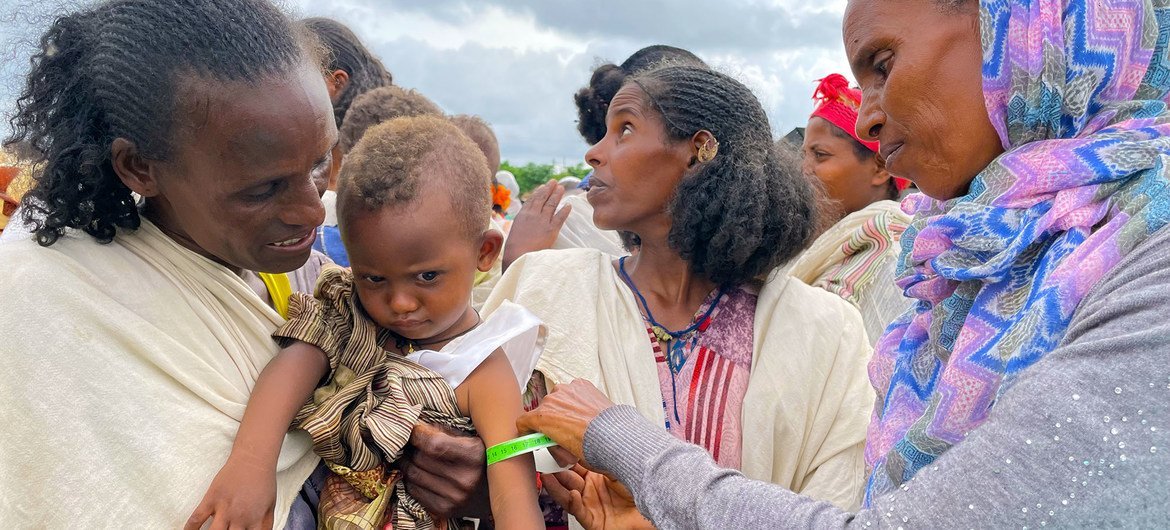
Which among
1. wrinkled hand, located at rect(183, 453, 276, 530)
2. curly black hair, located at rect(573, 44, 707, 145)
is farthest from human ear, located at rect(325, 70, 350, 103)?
wrinkled hand, located at rect(183, 453, 276, 530)

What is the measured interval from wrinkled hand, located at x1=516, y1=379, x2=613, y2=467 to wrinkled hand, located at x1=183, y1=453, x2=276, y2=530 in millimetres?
677

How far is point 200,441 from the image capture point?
1.96 m

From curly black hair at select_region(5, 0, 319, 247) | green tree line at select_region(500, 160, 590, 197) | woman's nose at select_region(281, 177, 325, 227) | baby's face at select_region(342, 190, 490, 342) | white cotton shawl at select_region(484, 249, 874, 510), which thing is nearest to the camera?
curly black hair at select_region(5, 0, 319, 247)

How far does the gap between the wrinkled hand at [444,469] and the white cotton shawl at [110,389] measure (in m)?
0.32

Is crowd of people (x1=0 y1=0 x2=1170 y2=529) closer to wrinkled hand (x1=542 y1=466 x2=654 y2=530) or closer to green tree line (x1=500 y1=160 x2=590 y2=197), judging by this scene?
wrinkled hand (x1=542 y1=466 x2=654 y2=530)

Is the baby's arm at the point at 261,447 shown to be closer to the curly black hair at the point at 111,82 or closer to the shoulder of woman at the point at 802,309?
the curly black hair at the point at 111,82

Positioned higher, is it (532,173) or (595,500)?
(595,500)

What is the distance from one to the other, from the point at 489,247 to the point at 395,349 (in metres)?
0.44

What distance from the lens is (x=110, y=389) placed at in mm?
1896

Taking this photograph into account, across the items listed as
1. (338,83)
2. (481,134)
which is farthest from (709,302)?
(481,134)

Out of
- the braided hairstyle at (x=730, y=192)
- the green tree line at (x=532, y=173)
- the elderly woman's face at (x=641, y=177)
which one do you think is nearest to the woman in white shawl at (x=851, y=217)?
the braided hairstyle at (x=730, y=192)

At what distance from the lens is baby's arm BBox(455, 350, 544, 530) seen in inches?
87.4

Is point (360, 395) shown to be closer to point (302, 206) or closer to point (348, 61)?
point (302, 206)

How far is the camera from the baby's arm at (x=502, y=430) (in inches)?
87.4
